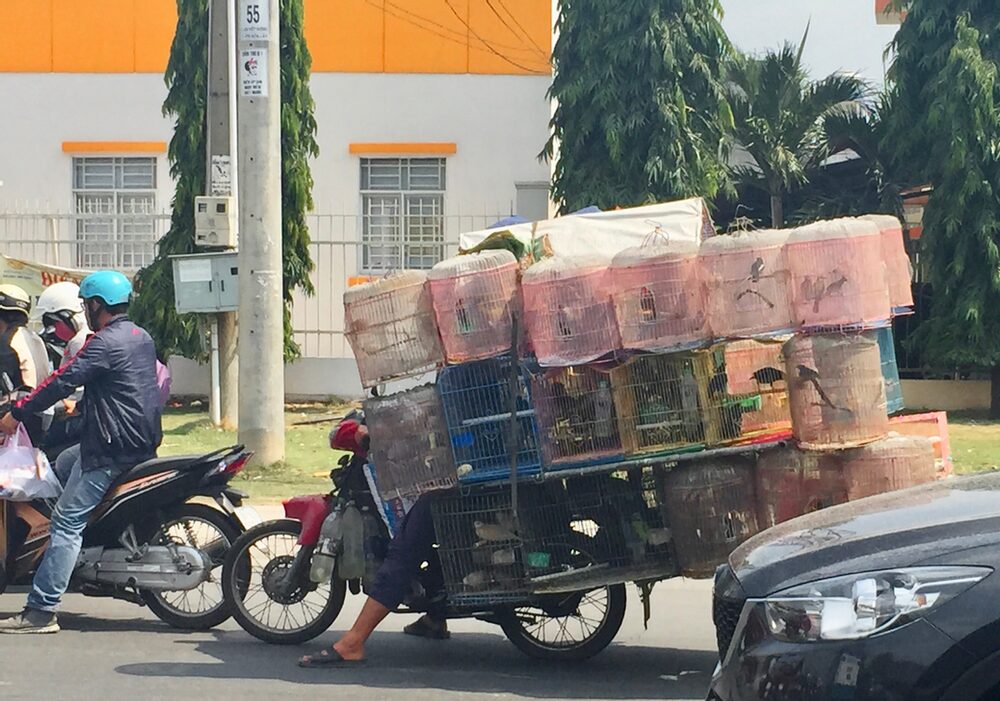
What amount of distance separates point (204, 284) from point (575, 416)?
8.38 m

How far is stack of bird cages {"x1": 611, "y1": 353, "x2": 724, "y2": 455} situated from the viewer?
6.20 m

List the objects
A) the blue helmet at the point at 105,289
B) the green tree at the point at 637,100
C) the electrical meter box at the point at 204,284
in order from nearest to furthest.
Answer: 1. the blue helmet at the point at 105,289
2. the electrical meter box at the point at 204,284
3. the green tree at the point at 637,100

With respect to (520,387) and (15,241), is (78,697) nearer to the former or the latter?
(520,387)

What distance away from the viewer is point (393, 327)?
6355 millimetres

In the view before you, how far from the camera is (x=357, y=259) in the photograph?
18.2 m

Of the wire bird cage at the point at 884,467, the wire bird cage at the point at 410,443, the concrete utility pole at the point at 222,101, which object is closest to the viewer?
the wire bird cage at the point at 884,467

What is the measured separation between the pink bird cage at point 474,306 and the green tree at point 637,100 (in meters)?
11.4

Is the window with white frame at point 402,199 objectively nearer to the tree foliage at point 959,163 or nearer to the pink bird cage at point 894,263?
the tree foliage at point 959,163

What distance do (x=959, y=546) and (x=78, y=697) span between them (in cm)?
392

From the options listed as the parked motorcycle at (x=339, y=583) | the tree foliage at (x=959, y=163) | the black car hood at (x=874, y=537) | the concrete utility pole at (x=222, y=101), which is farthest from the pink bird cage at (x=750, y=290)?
the tree foliage at (x=959, y=163)

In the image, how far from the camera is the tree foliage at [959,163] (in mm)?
16984

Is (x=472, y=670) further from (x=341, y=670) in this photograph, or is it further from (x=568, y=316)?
(x=568, y=316)

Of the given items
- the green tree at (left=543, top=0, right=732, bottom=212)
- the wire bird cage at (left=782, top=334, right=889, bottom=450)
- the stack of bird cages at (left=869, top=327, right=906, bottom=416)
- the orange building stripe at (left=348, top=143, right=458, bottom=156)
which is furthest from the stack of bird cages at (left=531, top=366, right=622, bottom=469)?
the orange building stripe at (left=348, top=143, right=458, bottom=156)

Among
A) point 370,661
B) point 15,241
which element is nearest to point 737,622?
point 370,661
